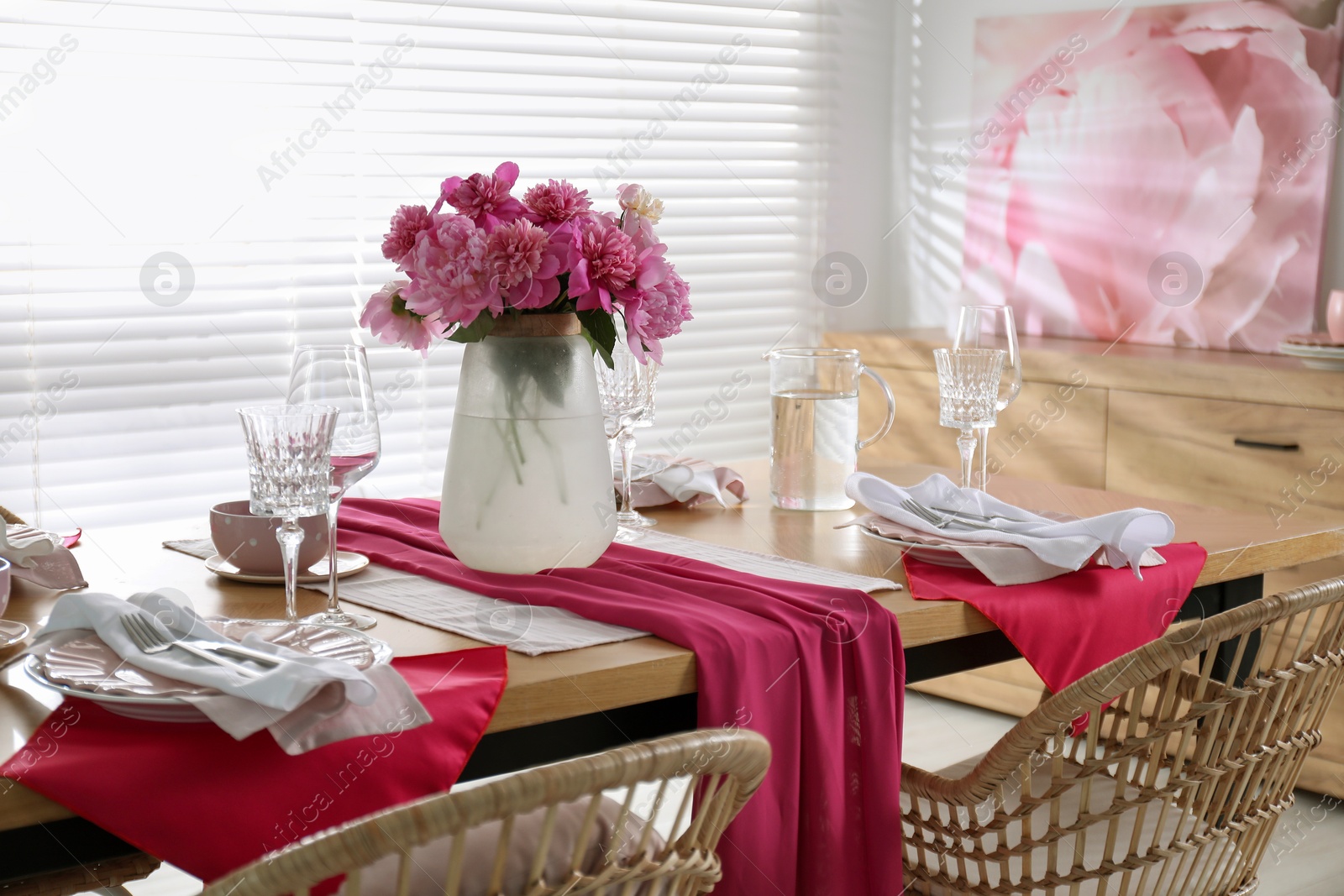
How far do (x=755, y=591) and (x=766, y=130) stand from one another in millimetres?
2734

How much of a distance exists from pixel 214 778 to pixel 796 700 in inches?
20.8

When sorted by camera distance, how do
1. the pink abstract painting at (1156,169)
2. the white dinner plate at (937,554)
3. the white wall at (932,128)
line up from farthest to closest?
the white wall at (932,128) < the pink abstract painting at (1156,169) < the white dinner plate at (937,554)

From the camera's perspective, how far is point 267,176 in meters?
3.05

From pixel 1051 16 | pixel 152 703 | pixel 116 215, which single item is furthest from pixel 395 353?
pixel 152 703

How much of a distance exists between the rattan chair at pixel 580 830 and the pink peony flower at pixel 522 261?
520 millimetres

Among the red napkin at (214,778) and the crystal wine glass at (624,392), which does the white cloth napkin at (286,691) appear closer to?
the red napkin at (214,778)

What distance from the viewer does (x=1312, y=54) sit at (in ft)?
9.72

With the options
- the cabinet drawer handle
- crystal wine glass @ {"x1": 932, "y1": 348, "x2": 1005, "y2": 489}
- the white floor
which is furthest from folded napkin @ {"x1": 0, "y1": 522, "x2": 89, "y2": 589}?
the cabinet drawer handle

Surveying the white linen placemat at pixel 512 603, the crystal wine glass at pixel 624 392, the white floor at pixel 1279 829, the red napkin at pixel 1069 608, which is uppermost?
the crystal wine glass at pixel 624 392

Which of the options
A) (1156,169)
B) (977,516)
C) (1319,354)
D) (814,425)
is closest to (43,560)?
(814,425)

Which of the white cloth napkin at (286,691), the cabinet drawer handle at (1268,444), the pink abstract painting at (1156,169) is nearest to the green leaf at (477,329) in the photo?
the white cloth napkin at (286,691)

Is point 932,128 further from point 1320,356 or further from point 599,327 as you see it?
point 599,327

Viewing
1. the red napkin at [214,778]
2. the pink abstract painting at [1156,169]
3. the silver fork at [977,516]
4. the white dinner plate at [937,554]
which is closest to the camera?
the red napkin at [214,778]

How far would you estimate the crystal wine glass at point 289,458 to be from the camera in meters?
1.19
